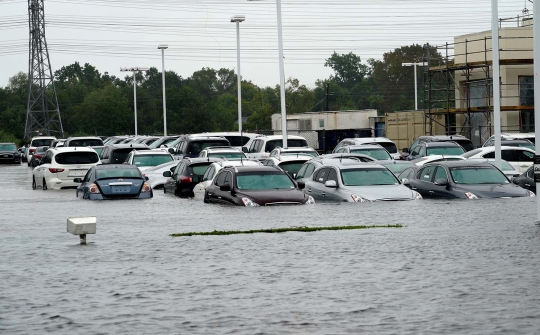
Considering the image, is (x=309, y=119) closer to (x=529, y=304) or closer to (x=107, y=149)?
(x=107, y=149)

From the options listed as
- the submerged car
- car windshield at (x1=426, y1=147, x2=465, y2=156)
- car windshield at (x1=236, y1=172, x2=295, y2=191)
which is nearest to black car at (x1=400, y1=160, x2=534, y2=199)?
the submerged car

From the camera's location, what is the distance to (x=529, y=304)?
10383mm

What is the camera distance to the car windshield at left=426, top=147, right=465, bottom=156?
4019 centimetres

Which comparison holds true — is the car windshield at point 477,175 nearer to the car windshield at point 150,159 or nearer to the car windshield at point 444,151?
the car windshield at point 444,151

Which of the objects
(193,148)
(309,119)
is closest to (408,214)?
(193,148)

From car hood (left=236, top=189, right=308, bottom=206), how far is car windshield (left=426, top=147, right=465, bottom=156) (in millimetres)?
15571

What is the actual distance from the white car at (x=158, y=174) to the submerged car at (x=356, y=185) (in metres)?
11.0

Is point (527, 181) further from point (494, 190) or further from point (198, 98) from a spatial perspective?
point (198, 98)

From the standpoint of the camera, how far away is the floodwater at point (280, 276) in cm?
971

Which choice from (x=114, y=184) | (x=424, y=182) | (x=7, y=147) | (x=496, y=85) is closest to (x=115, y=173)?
(x=114, y=184)

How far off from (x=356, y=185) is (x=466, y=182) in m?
2.78

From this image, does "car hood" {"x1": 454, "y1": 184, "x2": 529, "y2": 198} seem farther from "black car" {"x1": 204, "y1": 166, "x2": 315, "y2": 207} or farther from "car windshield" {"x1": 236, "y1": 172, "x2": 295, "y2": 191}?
"car windshield" {"x1": 236, "y1": 172, "x2": 295, "y2": 191}

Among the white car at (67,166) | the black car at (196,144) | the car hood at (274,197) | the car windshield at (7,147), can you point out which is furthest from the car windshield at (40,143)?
the car hood at (274,197)

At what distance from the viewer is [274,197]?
25156mm
